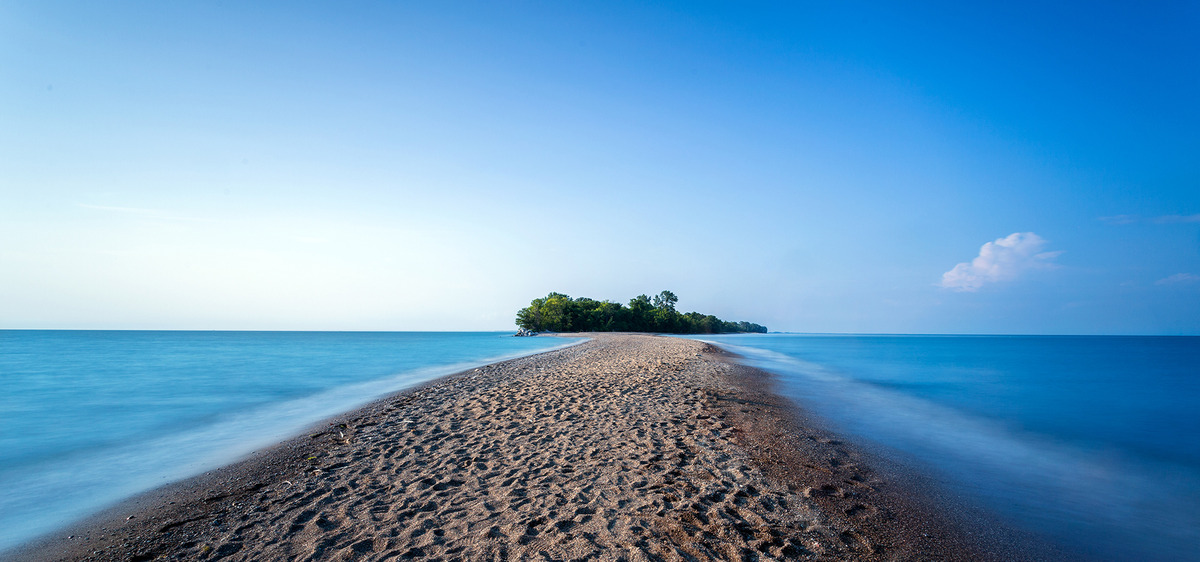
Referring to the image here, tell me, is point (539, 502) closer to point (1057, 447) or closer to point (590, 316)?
point (1057, 447)

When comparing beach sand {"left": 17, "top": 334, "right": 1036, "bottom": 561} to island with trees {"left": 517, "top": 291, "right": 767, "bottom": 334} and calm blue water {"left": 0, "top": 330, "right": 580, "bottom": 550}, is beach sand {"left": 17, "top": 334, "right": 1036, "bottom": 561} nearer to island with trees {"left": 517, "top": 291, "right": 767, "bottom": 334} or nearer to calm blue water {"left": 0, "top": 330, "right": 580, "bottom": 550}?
calm blue water {"left": 0, "top": 330, "right": 580, "bottom": 550}

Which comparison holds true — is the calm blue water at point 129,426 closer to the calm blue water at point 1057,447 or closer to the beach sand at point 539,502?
the beach sand at point 539,502

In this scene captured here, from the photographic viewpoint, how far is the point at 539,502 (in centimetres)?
545

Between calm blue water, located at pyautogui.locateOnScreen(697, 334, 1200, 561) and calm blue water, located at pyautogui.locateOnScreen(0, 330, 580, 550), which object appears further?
calm blue water, located at pyautogui.locateOnScreen(0, 330, 580, 550)

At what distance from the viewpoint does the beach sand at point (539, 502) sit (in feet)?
15.0

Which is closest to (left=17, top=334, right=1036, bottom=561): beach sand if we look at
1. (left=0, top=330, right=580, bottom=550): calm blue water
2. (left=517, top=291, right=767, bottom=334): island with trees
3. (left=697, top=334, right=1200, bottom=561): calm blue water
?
(left=0, top=330, right=580, bottom=550): calm blue water

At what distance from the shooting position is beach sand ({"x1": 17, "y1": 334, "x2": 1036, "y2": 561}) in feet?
15.0

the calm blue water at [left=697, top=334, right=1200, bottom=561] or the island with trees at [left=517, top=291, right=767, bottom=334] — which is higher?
the island with trees at [left=517, top=291, right=767, bottom=334]

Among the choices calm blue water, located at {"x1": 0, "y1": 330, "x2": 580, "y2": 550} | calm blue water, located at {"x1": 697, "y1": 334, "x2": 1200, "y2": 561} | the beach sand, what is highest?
the beach sand

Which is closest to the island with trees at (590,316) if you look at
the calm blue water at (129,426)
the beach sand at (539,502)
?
the calm blue water at (129,426)

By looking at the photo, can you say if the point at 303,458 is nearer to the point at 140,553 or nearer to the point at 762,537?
the point at 140,553

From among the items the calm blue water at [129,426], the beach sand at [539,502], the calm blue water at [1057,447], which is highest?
the beach sand at [539,502]

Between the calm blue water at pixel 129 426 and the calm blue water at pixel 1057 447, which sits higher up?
the calm blue water at pixel 129 426

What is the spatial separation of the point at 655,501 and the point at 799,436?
5.30m
